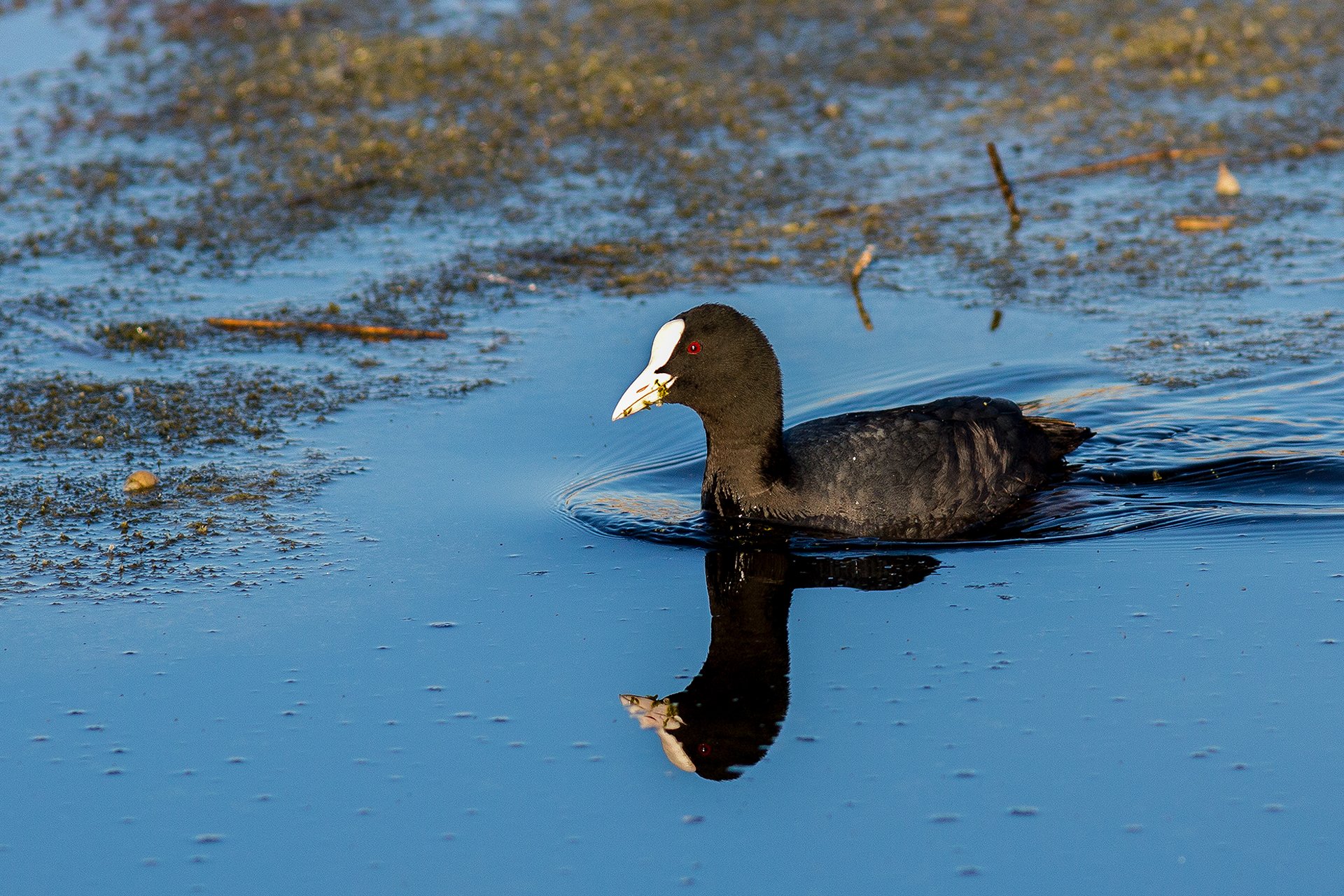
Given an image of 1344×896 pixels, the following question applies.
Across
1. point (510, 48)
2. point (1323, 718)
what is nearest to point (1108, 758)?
point (1323, 718)

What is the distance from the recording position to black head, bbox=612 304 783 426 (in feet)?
16.8

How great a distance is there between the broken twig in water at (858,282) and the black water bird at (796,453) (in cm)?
147

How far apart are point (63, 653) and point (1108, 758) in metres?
2.61

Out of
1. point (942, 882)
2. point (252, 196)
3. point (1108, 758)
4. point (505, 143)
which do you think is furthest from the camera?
point (505, 143)

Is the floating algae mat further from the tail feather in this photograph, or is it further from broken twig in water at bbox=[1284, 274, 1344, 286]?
the tail feather

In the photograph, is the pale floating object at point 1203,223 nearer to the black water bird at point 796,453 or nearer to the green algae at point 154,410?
the black water bird at point 796,453

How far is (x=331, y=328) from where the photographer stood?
21.8ft

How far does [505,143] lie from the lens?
8734mm

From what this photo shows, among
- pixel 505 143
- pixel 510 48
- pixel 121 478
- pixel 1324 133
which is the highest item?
pixel 510 48

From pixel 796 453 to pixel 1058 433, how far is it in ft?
3.28

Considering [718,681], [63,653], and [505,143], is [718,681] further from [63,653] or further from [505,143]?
[505,143]

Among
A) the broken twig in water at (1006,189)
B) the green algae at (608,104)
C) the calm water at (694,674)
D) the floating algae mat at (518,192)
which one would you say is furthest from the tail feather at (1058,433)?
the broken twig in water at (1006,189)

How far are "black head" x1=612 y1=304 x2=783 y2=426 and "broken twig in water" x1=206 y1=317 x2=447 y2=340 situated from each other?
67.9 inches

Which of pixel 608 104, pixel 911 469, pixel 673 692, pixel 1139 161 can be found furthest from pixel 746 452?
pixel 608 104
